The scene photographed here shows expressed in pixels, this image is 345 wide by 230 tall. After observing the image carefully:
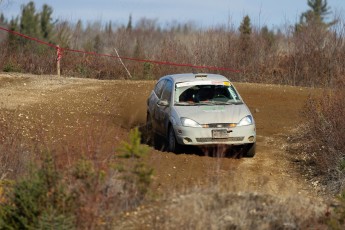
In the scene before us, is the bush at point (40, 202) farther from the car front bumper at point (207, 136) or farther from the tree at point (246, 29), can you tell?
the tree at point (246, 29)

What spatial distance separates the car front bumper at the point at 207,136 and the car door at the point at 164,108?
811 mm

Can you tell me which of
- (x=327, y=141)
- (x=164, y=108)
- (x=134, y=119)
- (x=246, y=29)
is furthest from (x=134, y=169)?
(x=246, y=29)

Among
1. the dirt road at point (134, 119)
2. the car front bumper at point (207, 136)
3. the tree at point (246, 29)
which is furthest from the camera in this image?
the tree at point (246, 29)

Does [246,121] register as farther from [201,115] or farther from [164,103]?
[164,103]

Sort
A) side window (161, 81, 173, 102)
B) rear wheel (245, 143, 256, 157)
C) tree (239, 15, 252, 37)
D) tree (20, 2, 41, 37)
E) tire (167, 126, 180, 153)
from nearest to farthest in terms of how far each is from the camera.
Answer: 1. tire (167, 126, 180, 153)
2. rear wheel (245, 143, 256, 157)
3. side window (161, 81, 173, 102)
4. tree (239, 15, 252, 37)
5. tree (20, 2, 41, 37)

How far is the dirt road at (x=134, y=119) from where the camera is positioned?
11798mm

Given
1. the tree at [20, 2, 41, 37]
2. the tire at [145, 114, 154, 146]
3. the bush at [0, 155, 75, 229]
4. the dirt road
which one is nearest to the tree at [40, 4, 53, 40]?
the tree at [20, 2, 41, 37]

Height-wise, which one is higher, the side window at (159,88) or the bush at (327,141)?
the side window at (159,88)

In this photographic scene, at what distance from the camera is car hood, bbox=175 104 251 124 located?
547 inches

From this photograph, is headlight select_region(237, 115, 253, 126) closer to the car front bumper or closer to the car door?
the car front bumper

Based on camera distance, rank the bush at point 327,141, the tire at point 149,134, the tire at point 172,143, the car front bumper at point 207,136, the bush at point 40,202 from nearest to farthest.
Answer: the bush at point 40,202
the car front bumper at point 207,136
the bush at point 327,141
the tire at point 172,143
the tire at point 149,134

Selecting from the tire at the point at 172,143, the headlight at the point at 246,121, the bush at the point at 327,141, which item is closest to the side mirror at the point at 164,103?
the tire at the point at 172,143

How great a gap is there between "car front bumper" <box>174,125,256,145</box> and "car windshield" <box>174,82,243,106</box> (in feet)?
3.25

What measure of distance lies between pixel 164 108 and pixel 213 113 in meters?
1.34
